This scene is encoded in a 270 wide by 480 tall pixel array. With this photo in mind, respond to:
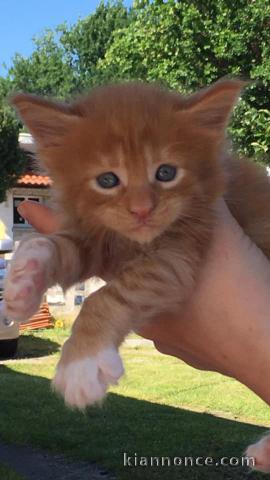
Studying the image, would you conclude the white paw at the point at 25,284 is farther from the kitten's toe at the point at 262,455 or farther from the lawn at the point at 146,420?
the lawn at the point at 146,420

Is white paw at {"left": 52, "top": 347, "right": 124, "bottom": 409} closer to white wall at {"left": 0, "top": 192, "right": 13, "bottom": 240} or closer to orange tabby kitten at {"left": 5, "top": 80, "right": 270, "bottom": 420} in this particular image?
orange tabby kitten at {"left": 5, "top": 80, "right": 270, "bottom": 420}

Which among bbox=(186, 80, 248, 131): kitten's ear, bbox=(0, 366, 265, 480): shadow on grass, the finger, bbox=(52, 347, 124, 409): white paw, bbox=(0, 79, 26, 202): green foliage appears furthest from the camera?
bbox=(0, 79, 26, 202): green foliage

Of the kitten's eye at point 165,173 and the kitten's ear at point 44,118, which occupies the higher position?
the kitten's ear at point 44,118

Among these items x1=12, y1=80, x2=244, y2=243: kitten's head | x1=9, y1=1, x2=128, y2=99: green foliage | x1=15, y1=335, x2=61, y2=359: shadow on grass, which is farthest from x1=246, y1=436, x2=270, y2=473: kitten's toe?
x1=9, y1=1, x2=128, y2=99: green foliage

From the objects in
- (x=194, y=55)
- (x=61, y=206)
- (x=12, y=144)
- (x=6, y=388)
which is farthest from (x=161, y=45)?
(x=61, y=206)

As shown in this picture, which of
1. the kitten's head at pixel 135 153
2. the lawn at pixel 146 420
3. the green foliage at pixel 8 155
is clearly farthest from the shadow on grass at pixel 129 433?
the green foliage at pixel 8 155
